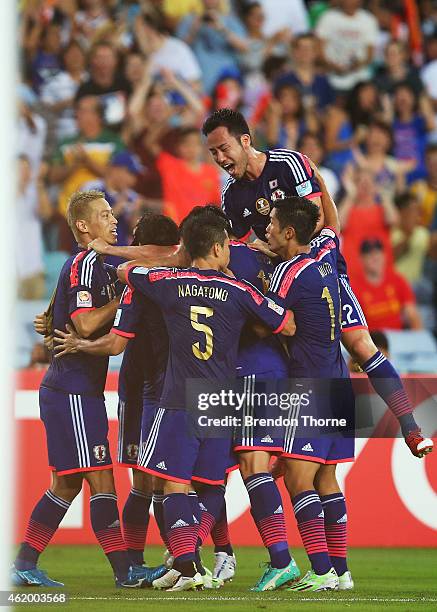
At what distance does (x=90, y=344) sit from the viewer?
553 centimetres

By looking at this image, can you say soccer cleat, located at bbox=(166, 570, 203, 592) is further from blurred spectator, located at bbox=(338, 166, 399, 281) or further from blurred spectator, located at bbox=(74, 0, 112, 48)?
blurred spectator, located at bbox=(74, 0, 112, 48)

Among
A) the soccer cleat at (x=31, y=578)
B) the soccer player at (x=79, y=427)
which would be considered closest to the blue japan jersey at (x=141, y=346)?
the soccer player at (x=79, y=427)

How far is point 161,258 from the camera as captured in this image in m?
5.69

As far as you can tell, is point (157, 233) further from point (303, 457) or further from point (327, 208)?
point (303, 457)

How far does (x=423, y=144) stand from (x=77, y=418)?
708 cm

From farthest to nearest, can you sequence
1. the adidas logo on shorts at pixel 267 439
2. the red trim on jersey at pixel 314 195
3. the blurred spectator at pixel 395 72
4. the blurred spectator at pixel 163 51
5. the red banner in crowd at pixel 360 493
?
1. the blurred spectator at pixel 395 72
2. the blurred spectator at pixel 163 51
3. the red banner in crowd at pixel 360 493
4. the red trim on jersey at pixel 314 195
5. the adidas logo on shorts at pixel 267 439

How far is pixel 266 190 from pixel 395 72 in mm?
6517

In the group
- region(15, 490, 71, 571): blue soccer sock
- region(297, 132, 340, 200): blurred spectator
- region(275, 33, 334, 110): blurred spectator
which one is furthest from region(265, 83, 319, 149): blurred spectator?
region(15, 490, 71, 571): blue soccer sock

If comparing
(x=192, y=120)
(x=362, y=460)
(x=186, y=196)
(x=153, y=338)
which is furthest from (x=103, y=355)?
(x=192, y=120)

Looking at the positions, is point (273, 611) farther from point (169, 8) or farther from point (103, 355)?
point (169, 8)

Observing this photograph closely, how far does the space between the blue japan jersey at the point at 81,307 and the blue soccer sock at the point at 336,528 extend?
123cm

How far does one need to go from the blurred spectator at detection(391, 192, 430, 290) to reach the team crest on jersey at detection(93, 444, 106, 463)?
17.4 ft

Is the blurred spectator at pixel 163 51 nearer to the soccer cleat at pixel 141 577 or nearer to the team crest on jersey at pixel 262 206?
the team crest on jersey at pixel 262 206

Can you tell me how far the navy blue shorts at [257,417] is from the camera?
17.9 feet
